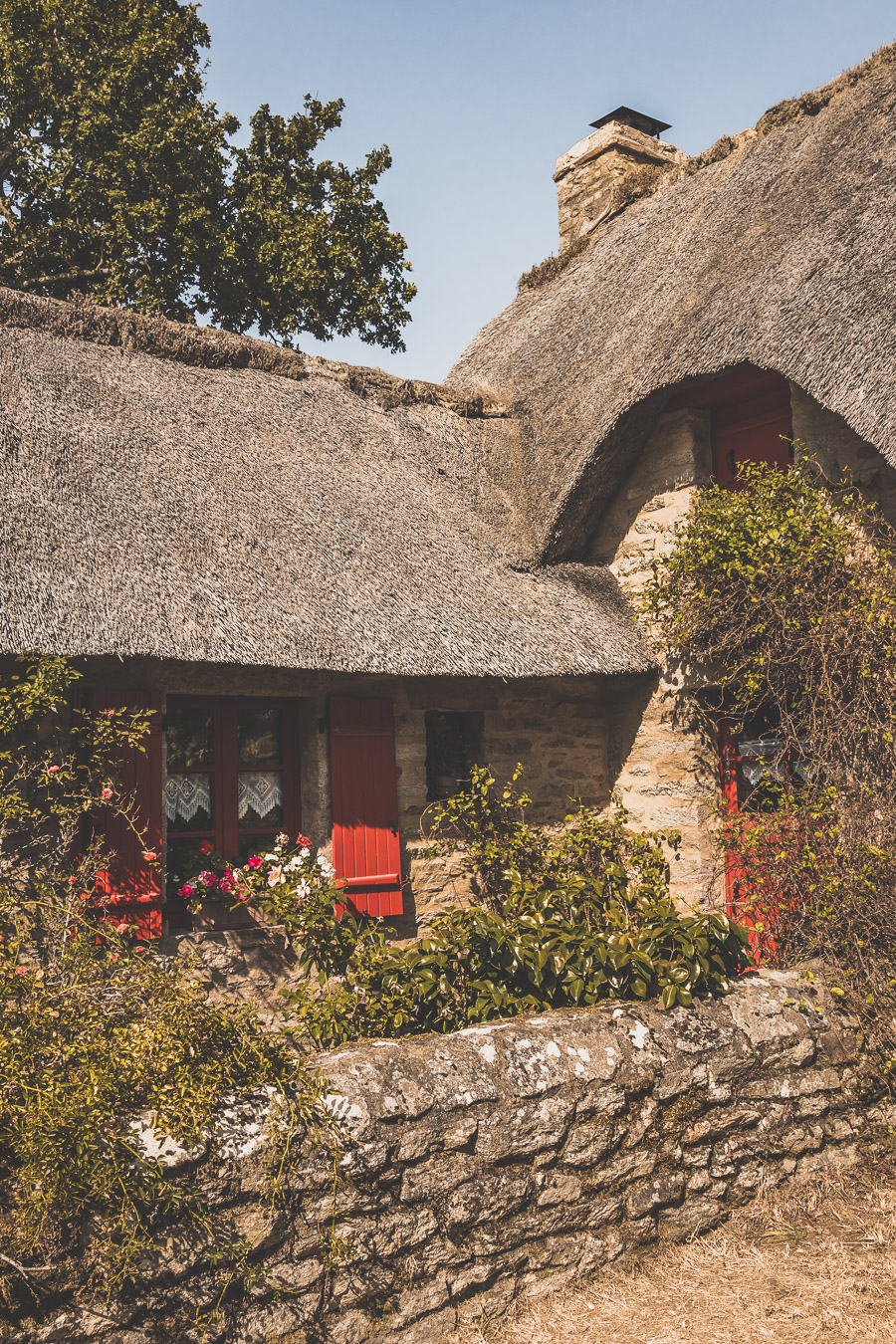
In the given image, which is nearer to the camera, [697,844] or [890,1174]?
[890,1174]

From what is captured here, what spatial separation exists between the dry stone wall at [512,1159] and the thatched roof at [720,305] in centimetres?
285

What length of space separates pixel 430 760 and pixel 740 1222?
3.31 metres

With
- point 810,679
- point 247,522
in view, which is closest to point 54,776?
point 247,522

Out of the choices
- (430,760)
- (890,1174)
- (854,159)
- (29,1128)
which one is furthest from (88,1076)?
(854,159)

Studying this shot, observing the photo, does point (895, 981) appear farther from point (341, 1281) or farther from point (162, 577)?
point (162, 577)

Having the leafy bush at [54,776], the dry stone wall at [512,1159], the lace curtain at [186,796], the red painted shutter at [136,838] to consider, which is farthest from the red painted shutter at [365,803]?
the dry stone wall at [512,1159]

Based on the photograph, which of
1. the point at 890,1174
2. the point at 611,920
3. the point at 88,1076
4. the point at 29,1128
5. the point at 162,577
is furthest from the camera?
the point at 162,577

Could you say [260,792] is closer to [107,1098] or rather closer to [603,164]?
[107,1098]

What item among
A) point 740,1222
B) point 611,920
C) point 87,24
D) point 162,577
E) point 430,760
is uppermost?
point 87,24

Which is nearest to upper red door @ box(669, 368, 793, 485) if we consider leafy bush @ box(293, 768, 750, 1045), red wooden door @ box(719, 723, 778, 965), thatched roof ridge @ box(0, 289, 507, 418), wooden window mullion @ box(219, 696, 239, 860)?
red wooden door @ box(719, 723, 778, 965)

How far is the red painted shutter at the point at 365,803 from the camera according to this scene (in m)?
5.32

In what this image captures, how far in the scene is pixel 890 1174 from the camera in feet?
12.2

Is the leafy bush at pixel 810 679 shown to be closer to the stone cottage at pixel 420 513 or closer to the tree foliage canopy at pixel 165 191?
the stone cottage at pixel 420 513

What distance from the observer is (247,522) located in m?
5.46
